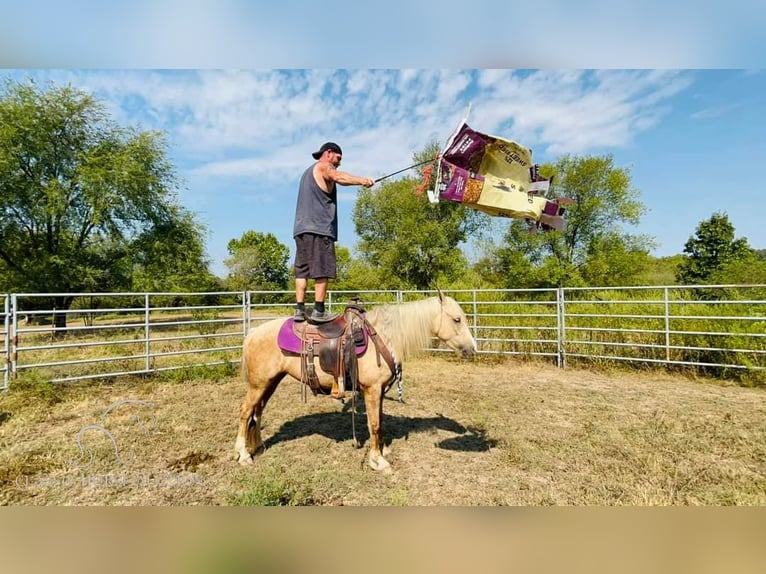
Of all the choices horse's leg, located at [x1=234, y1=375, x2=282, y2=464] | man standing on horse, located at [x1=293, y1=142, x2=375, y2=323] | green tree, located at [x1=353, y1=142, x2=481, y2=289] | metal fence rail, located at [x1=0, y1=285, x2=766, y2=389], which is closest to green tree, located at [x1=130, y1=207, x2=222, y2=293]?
metal fence rail, located at [x1=0, y1=285, x2=766, y2=389]

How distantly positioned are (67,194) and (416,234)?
50.3ft

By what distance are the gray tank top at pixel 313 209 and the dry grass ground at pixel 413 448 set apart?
199cm

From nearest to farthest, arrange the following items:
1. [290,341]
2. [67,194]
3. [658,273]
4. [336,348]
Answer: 1. [336,348]
2. [290,341]
3. [67,194]
4. [658,273]

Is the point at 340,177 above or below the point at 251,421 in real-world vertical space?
above

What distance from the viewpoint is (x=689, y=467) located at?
9.74 ft

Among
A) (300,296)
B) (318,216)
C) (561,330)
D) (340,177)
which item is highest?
(340,177)

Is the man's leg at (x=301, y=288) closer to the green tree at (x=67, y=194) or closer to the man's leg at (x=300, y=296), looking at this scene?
the man's leg at (x=300, y=296)

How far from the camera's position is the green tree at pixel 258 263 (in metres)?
40.0

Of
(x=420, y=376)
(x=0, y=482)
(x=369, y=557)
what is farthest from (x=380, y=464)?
(x=420, y=376)

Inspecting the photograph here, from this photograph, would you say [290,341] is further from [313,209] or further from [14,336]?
[14,336]

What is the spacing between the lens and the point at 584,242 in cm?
2303

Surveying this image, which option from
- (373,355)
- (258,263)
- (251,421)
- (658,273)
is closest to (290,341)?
(373,355)

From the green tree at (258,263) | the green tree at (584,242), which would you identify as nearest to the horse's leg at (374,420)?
the green tree at (584,242)

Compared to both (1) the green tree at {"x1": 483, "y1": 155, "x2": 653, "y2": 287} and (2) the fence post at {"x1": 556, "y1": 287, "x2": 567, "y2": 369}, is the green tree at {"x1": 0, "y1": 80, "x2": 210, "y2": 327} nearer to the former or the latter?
(2) the fence post at {"x1": 556, "y1": 287, "x2": 567, "y2": 369}
